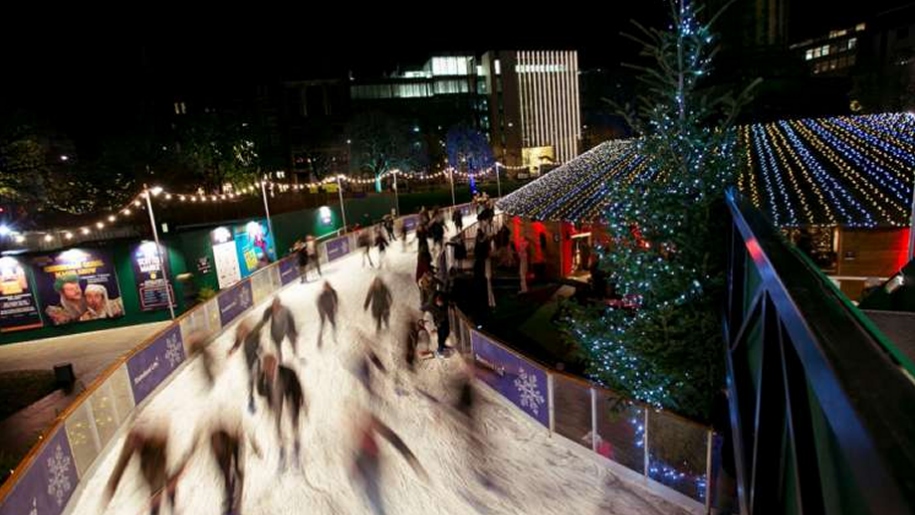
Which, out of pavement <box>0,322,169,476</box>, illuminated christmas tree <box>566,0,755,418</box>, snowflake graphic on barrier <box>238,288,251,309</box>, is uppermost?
illuminated christmas tree <box>566,0,755,418</box>

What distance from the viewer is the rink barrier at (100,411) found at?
601cm

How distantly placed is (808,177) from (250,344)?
14059mm

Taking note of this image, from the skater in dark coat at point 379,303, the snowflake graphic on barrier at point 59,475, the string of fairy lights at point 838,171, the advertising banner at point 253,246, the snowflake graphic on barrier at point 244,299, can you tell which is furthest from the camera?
the advertising banner at point 253,246

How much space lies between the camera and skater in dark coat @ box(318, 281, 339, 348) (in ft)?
43.5

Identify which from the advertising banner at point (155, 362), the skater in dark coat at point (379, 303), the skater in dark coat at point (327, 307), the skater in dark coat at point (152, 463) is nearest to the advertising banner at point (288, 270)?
the skater in dark coat at point (327, 307)

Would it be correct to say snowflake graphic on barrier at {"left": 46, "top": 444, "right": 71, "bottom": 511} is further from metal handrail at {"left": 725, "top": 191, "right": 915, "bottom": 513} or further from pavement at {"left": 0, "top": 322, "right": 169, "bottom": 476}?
metal handrail at {"left": 725, "top": 191, "right": 915, "bottom": 513}

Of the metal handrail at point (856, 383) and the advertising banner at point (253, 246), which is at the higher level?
the metal handrail at point (856, 383)

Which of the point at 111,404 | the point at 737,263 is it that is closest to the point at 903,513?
the point at 737,263

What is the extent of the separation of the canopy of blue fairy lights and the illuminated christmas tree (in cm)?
229

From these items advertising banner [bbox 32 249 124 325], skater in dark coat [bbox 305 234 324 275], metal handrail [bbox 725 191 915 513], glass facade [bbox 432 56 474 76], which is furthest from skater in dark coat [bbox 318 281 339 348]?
glass facade [bbox 432 56 474 76]

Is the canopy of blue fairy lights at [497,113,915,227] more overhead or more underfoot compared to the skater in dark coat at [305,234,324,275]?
more overhead

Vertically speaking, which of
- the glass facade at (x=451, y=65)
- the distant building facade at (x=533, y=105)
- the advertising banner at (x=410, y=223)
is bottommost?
the advertising banner at (x=410, y=223)

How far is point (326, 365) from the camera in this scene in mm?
11094

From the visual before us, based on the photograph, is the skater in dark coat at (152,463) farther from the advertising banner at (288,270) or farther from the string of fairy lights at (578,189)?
the string of fairy lights at (578,189)
